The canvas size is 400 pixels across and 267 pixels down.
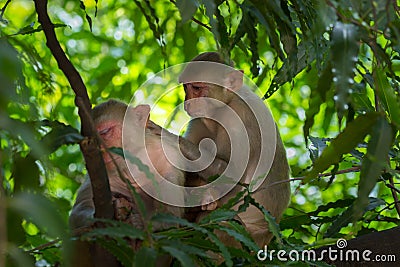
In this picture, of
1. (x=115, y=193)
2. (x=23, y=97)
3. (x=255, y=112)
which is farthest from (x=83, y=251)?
(x=255, y=112)

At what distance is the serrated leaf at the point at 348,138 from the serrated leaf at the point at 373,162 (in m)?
0.07

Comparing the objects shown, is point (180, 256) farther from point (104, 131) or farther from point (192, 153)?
point (192, 153)

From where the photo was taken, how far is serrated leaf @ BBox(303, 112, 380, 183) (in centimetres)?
158

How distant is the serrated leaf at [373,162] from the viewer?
4.71 ft

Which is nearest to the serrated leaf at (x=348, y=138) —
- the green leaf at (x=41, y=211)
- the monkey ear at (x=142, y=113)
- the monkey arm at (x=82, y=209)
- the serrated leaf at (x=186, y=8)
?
the serrated leaf at (x=186, y=8)

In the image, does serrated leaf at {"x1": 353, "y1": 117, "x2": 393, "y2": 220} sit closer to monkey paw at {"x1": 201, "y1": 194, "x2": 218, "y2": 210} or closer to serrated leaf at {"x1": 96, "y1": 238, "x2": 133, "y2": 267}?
serrated leaf at {"x1": 96, "y1": 238, "x2": 133, "y2": 267}

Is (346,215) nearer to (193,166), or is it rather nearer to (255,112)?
(193,166)

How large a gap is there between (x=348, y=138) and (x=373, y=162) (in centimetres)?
19

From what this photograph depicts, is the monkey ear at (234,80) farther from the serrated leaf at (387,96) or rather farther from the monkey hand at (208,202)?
the serrated leaf at (387,96)

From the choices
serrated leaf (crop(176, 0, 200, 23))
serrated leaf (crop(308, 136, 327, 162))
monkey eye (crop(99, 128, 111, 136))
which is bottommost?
serrated leaf (crop(176, 0, 200, 23))

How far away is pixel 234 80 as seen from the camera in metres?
3.68

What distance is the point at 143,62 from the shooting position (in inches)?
234

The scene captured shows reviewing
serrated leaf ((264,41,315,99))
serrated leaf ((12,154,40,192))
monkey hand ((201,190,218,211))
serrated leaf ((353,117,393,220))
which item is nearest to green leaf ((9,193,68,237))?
serrated leaf ((12,154,40,192))

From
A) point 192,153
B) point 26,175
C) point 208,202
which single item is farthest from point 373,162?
point 192,153
